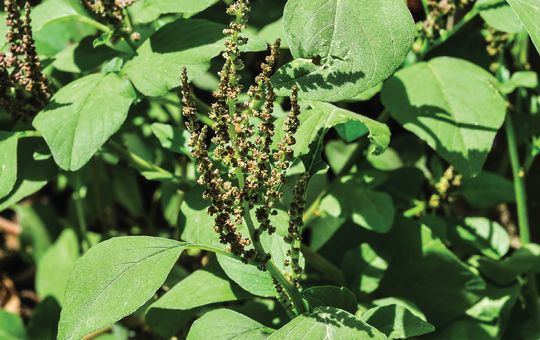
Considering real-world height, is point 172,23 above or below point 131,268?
above

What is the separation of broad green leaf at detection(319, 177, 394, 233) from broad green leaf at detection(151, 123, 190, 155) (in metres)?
0.43

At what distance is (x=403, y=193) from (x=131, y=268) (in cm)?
101

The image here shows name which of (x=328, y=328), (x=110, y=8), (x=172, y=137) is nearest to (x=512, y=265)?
(x=328, y=328)

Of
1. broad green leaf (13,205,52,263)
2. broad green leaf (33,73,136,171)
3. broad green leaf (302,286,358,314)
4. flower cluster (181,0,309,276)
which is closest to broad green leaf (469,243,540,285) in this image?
broad green leaf (302,286,358,314)

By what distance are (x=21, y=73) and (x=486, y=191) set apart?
1.35 metres

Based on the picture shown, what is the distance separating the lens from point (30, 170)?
132cm

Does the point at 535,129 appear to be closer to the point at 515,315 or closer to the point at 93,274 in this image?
the point at 515,315

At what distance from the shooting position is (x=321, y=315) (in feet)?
2.96

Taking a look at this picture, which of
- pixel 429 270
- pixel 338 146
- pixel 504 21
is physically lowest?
pixel 429 270

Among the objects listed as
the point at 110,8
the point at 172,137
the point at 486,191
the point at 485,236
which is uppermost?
the point at 110,8

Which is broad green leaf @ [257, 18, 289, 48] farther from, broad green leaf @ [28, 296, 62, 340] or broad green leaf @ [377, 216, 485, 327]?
broad green leaf @ [28, 296, 62, 340]

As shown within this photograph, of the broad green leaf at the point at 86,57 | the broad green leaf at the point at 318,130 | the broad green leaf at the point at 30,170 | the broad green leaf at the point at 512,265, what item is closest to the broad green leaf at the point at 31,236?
the broad green leaf at the point at 30,170

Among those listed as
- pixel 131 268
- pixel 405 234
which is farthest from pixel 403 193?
pixel 131 268

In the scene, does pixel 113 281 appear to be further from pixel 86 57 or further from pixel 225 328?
pixel 86 57
